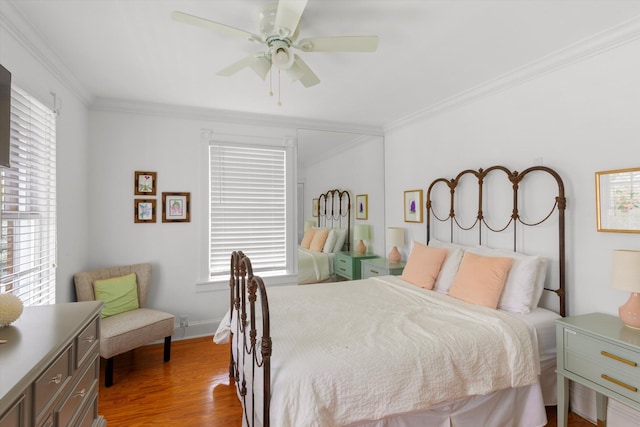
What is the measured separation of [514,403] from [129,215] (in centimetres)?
375

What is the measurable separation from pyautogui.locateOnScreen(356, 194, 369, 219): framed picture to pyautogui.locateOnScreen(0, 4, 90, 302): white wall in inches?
119

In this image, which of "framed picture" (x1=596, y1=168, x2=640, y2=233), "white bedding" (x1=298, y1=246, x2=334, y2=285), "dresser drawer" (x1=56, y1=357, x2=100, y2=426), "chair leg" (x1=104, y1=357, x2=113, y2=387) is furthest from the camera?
"white bedding" (x1=298, y1=246, x2=334, y2=285)

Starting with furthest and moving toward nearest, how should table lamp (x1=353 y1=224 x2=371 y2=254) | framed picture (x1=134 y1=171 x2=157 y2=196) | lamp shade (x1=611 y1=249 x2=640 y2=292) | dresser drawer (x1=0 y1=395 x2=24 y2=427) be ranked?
table lamp (x1=353 y1=224 x2=371 y2=254), framed picture (x1=134 y1=171 x2=157 y2=196), lamp shade (x1=611 y1=249 x2=640 y2=292), dresser drawer (x1=0 y1=395 x2=24 y2=427)

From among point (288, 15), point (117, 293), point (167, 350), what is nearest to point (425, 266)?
point (288, 15)

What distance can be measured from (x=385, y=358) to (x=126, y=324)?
236 centimetres

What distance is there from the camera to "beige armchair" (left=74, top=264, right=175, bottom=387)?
274cm

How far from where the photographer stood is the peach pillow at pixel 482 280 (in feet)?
8.14

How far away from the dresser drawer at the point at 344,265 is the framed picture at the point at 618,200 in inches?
101

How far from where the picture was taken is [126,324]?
2.93 metres

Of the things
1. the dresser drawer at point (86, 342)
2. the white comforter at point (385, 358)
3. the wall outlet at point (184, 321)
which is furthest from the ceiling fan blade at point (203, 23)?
the wall outlet at point (184, 321)

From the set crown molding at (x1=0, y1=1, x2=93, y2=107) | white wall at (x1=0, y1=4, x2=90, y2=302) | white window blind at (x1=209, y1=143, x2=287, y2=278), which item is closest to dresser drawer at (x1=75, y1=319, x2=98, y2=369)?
white wall at (x1=0, y1=4, x2=90, y2=302)

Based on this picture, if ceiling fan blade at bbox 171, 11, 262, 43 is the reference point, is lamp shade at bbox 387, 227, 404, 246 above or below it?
below

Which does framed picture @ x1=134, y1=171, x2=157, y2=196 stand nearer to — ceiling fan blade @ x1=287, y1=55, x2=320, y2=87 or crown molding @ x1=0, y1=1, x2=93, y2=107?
crown molding @ x1=0, y1=1, x2=93, y2=107

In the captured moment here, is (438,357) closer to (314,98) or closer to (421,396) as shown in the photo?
(421,396)
